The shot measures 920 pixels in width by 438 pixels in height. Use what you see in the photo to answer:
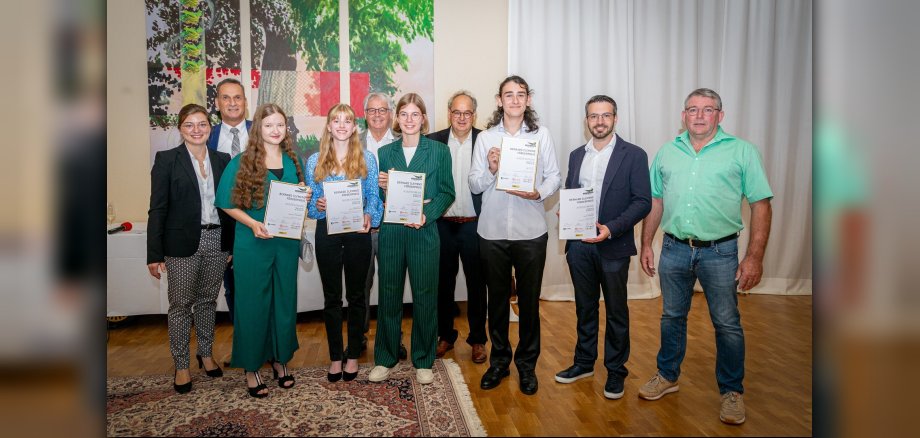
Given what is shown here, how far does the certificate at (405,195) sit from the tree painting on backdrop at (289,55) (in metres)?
2.41

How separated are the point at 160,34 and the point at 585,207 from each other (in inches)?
165

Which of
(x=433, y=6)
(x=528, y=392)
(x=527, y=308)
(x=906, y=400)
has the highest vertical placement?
(x=433, y=6)

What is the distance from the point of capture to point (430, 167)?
9.60 ft

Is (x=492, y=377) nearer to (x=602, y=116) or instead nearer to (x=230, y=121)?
(x=602, y=116)

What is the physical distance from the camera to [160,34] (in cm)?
480

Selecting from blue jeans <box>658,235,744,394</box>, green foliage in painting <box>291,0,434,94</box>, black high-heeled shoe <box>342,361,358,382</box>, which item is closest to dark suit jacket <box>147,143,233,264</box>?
black high-heeled shoe <box>342,361,358,382</box>

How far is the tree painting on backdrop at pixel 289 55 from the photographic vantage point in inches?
190

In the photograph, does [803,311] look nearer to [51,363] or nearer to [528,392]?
[528,392]

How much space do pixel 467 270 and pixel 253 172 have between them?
1.43 metres

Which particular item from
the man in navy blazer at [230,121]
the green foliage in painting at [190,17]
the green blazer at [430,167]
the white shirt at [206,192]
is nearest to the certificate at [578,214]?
the green blazer at [430,167]

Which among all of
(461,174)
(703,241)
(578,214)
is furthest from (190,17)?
(703,241)

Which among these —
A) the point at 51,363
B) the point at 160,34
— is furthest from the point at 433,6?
the point at 51,363

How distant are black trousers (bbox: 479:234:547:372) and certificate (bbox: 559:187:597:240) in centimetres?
17

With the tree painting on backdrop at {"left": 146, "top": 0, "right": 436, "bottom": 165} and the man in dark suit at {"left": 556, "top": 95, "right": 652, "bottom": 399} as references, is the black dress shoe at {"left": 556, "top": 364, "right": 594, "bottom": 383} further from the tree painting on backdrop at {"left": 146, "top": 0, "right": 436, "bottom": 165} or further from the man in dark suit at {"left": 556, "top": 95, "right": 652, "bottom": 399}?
the tree painting on backdrop at {"left": 146, "top": 0, "right": 436, "bottom": 165}
